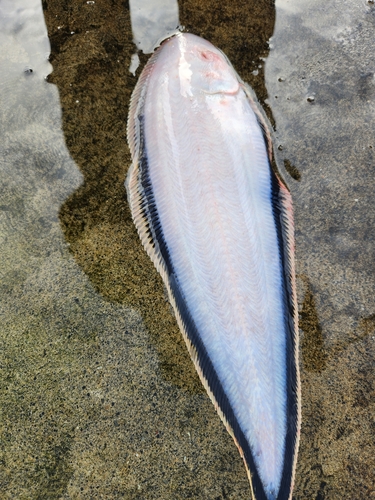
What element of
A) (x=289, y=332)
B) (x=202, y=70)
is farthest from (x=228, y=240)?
(x=202, y=70)

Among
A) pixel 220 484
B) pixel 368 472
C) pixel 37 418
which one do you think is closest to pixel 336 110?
pixel 368 472

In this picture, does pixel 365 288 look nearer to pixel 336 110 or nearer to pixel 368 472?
pixel 368 472

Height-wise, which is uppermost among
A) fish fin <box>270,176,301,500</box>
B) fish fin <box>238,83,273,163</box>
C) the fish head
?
the fish head

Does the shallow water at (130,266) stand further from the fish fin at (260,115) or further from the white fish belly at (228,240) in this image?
the white fish belly at (228,240)

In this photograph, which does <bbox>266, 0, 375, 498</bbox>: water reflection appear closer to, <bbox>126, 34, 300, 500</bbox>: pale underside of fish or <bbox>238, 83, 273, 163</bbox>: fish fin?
<bbox>238, 83, 273, 163</bbox>: fish fin

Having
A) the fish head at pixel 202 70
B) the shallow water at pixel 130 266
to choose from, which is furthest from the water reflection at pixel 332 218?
the fish head at pixel 202 70

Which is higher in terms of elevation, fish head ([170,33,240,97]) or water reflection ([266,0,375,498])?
fish head ([170,33,240,97])

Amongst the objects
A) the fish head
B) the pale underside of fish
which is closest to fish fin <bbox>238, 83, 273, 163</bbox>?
the pale underside of fish
